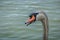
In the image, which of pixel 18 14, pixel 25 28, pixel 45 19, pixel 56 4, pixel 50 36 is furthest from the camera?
pixel 56 4

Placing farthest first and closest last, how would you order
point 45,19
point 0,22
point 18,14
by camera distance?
point 18,14 < point 0,22 < point 45,19

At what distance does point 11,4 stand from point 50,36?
7.57 ft

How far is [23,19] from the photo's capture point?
5.59 meters

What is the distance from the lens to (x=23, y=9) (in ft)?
20.9

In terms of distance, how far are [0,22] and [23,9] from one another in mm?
1045

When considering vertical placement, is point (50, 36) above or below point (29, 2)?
below

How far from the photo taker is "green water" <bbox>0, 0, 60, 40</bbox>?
4883mm

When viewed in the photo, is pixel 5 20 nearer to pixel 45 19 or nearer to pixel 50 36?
pixel 50 36

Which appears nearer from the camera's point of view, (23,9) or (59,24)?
(59,24)

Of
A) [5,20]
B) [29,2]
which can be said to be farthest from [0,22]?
[29,2]

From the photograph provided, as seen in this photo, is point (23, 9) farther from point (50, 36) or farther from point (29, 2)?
point (50, 36)

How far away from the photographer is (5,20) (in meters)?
5.59

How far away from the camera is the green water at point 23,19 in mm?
4883

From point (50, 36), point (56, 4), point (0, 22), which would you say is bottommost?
point (50, 36)
